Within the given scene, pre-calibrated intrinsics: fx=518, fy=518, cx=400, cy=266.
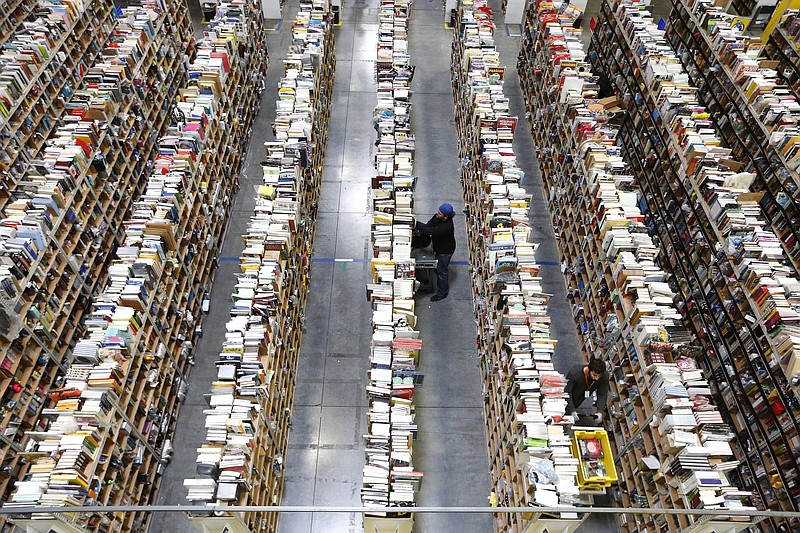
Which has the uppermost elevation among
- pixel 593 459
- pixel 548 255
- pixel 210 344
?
pixel 548 255

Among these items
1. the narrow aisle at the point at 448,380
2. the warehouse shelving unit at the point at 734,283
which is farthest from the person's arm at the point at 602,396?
the narrow aisle at the point at 448,380

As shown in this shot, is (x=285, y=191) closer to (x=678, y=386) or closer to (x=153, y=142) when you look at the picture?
(x=153, y=142)

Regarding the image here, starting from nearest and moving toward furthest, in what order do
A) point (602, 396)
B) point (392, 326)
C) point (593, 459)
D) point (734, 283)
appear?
point (593, 459) → point (392, 326) → point (734, 283) → point (602, 396)

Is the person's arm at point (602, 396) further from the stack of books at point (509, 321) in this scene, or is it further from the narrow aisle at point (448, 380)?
the narrow aisle at point (448, 380)

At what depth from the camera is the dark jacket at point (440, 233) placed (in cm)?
884

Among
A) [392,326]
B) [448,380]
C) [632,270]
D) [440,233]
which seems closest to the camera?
[392,326]

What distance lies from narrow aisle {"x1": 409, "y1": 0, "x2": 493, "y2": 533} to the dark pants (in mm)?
207

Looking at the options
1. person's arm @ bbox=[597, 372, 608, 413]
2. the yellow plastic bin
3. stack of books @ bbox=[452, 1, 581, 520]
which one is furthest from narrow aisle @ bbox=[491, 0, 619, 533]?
stack of books @ bbox=[452, 1, 581, 520]

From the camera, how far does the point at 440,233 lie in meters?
8.85

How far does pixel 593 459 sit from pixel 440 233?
4.20 m

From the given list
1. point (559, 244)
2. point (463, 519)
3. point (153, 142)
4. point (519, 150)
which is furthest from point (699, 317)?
point (153, 142)

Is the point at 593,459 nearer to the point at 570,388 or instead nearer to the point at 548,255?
the point at 570,388

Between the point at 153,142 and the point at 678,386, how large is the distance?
1044 centimetres

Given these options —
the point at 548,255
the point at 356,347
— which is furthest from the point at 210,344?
the point at 548,255
